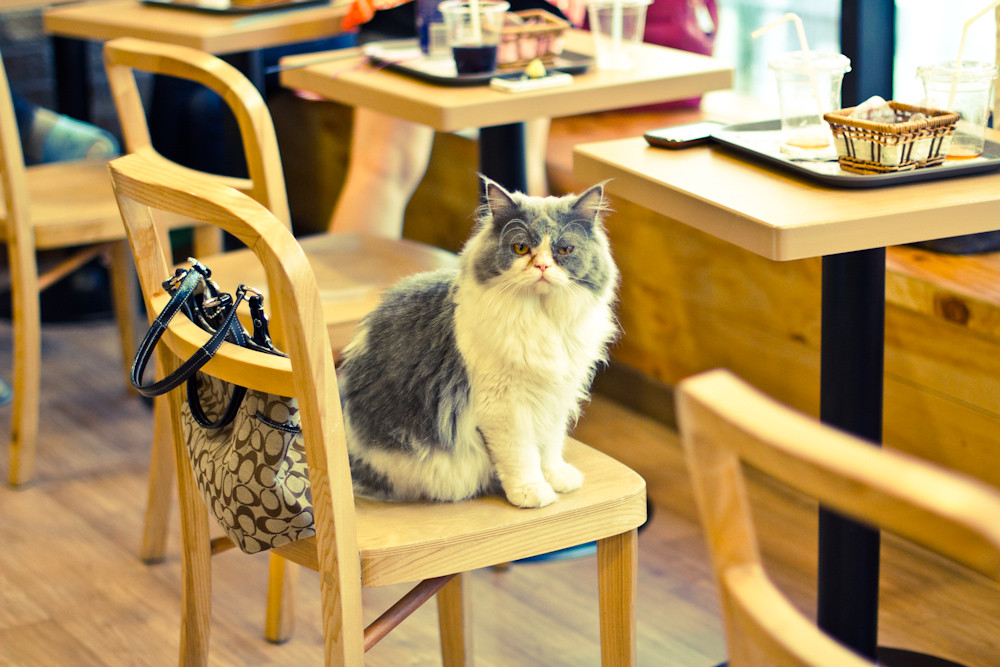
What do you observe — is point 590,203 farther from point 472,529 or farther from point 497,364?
point 472,529

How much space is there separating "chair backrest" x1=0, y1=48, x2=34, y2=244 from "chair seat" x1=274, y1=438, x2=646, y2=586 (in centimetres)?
131

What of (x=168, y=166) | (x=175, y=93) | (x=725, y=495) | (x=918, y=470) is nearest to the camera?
(x=918, y=470)

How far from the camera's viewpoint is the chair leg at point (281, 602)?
1737 mm

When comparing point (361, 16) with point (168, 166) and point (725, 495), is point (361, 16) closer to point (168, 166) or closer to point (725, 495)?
point (168, 166)

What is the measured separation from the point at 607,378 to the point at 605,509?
1562 millimetres

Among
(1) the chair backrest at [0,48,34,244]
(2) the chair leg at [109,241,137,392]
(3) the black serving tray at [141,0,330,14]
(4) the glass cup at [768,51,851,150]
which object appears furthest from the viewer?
(2) the chair leg at [109,241,137,392]

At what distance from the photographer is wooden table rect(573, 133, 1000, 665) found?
1.15 meters

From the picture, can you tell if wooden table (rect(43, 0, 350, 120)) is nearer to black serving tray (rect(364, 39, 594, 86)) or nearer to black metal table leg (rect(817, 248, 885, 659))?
black serving tray (rect(364, 39, 594, 86))

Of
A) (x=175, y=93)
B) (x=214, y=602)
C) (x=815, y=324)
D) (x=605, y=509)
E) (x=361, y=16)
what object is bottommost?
(x=214, y=602)

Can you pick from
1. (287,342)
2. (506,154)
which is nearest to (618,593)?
(287,342)

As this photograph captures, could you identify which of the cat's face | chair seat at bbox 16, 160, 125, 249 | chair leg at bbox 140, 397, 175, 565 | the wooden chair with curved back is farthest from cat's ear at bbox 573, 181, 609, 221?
chair seat at bbox 16, 160, 125, 249

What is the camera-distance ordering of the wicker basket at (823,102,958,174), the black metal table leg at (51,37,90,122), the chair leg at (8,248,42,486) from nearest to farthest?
the wicker basket at (823,102,958,174), the chair leg at (8,248,42,486), the black metal table leg at (51,37,90,122)

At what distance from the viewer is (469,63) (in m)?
1.83

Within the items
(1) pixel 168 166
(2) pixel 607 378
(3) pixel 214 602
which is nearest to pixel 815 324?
(2) pixel 607 378
